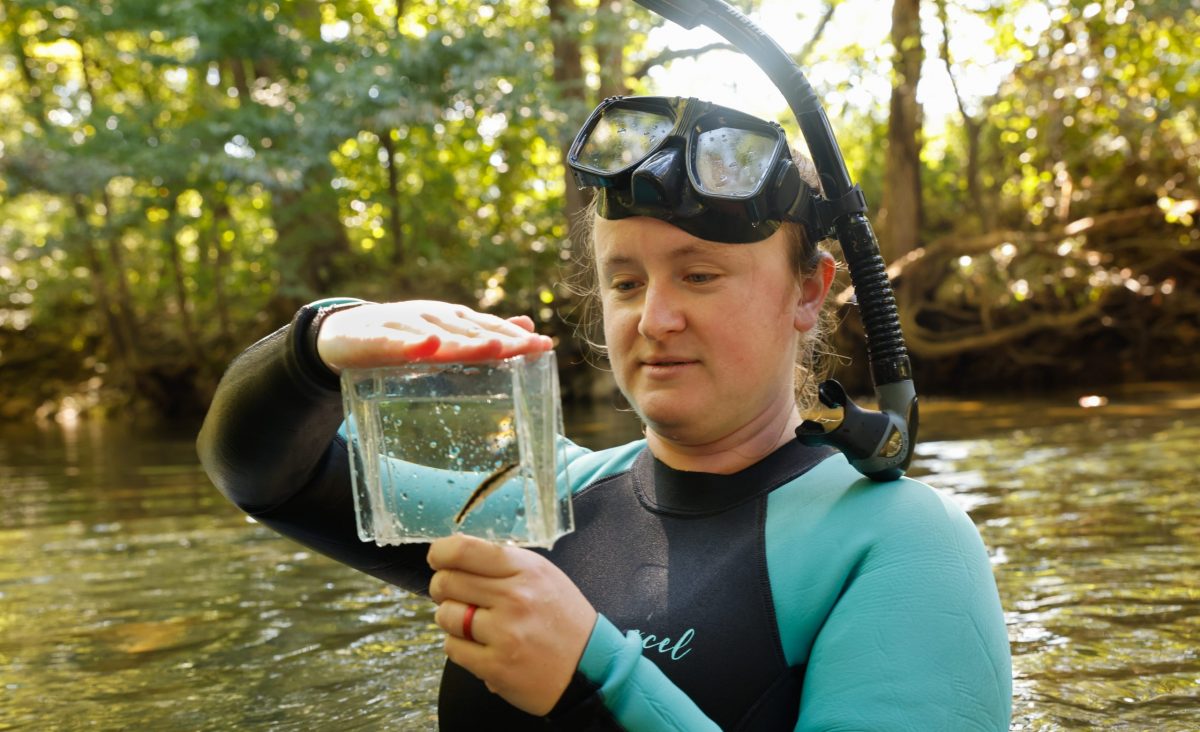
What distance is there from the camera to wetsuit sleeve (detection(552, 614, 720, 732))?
1.25m

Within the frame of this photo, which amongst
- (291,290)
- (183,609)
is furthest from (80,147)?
(183,609)

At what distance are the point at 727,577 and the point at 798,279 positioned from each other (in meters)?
0.47

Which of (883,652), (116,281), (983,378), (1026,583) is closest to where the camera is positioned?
(883,652)

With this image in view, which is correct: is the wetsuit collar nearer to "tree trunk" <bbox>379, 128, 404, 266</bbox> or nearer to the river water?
the river water

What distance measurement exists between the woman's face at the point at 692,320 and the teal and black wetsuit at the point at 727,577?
15 cm

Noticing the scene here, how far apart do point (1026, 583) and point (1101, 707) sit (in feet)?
4.06

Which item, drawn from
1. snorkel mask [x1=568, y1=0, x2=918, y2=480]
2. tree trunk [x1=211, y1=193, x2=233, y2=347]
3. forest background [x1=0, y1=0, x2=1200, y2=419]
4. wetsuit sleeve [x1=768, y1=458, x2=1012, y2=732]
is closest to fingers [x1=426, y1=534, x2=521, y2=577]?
wetsuit sleeve [x1=768, y1=458, x2=1012, y2=732]

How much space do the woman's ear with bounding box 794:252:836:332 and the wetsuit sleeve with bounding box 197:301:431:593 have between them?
0.70 meters

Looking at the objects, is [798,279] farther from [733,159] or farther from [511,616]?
[511,616]

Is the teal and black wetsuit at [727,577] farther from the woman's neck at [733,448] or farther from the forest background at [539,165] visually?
the forest background at [539,165]

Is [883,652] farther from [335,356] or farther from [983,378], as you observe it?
[983,378]

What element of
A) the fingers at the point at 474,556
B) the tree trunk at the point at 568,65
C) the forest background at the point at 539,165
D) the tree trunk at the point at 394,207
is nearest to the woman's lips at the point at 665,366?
the fingers at the point at 474,556

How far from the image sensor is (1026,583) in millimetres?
3936

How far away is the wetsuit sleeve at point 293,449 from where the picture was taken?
1.62 meters
